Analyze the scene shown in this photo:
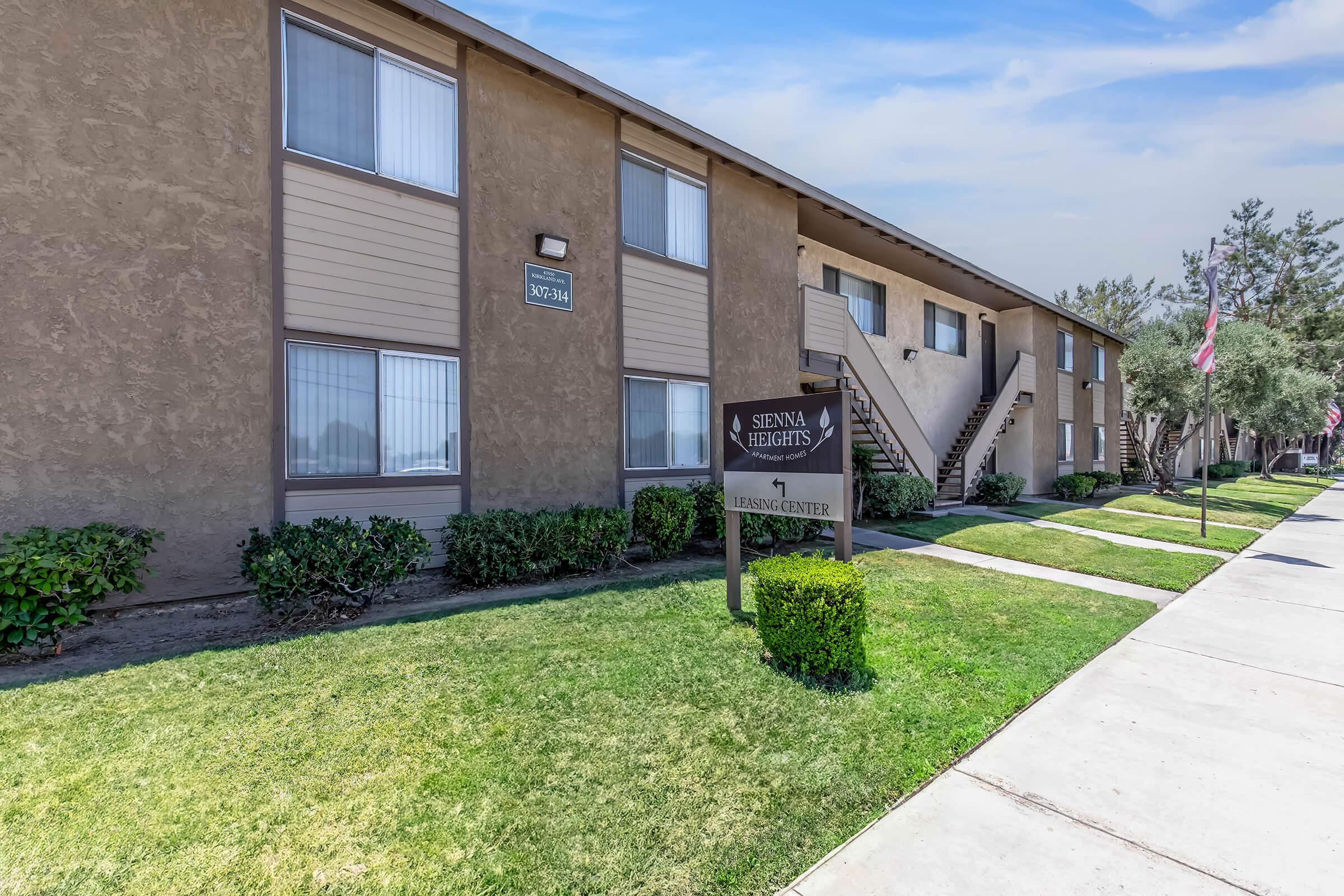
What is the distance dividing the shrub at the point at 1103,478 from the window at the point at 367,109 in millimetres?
19931

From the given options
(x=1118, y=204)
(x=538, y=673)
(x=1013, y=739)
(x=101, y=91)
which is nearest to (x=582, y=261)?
(x=101, y=91)

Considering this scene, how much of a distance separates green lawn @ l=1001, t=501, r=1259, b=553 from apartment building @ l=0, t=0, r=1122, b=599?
7596 mm

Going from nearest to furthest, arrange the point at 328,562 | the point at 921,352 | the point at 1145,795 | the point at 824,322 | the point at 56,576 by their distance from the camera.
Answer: the point at 1145,795
the point at 56,576
the point at 328,562
the point at 824,322
the point at 921,352

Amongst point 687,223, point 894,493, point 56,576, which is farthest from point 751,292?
point 56,576

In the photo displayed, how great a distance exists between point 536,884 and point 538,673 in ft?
6.59

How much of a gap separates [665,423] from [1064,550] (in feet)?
21.8

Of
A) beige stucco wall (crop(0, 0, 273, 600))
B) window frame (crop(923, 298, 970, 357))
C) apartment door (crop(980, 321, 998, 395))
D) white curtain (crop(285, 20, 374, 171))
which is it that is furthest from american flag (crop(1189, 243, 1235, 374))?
beige stucco wall (crop(0, 0, 273, 600))

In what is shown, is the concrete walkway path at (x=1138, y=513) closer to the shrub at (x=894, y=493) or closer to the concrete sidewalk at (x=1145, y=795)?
the shrub at (x=894, y=493)

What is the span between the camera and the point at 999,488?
16.7 metres

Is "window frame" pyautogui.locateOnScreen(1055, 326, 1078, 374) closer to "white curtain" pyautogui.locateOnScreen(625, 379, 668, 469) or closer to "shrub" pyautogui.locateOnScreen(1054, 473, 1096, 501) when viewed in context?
"shrub" pyautogui.locateOnScreen(1054, 473, 1096, 501)

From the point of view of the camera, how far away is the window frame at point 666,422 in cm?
919

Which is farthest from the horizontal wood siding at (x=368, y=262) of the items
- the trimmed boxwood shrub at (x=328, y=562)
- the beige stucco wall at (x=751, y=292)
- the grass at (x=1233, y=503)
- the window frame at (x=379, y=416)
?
the grass at (x=1233, y=503)

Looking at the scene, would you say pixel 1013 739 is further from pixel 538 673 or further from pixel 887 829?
pixel 538 673

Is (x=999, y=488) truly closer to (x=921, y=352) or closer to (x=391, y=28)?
(x=921, y=352)
